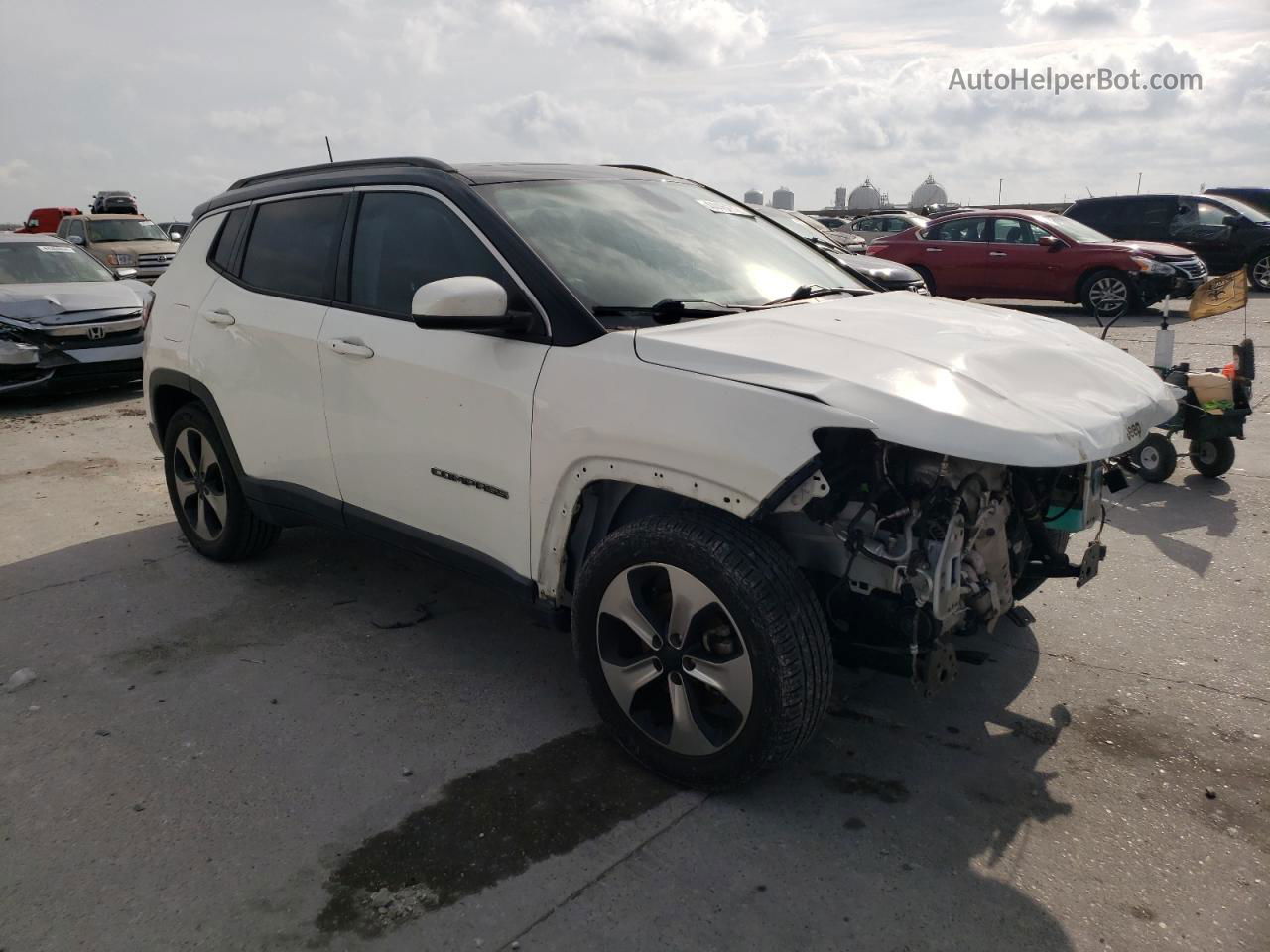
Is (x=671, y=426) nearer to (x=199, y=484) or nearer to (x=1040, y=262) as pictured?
(x=199, y=484)

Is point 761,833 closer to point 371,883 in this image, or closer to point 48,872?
A: point 371,883

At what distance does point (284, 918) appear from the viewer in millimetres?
2492

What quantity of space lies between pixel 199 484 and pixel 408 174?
2.10 metres

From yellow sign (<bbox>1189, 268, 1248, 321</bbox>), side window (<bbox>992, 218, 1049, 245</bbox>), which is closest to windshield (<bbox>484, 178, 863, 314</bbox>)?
yellow sign (<bbox>1189, 268, 1248, 321</bbox>)

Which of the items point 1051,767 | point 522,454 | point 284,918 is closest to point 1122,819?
point 1051,767

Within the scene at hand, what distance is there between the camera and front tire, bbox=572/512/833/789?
2.70 metres

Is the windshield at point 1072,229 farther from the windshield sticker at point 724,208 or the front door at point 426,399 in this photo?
the front door at point 426,399

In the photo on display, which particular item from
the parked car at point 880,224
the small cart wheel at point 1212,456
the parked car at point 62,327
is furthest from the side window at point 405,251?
the parked car at point 880,224

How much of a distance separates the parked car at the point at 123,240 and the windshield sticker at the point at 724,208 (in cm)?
1576

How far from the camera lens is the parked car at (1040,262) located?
1418 cm

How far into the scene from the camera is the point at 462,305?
10.00ft

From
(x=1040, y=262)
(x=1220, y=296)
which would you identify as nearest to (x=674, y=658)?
(x=1220, y=296)

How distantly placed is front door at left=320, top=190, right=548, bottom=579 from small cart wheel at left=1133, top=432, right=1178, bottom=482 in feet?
14.3

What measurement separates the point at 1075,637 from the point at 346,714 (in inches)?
111
